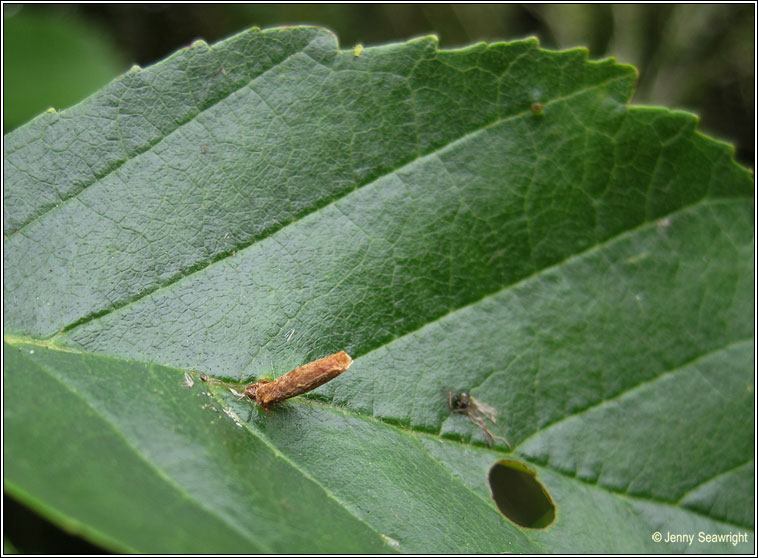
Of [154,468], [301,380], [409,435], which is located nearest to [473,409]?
[409,435]

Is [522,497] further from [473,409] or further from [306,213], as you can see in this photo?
[306,213]

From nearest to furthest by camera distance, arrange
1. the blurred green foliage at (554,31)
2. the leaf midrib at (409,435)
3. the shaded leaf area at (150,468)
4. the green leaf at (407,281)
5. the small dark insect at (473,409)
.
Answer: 1. the shaded leaf area at (150,468)
2. the leaf midrib at (409,435)
3. the green leaf at (407,281)
4. the small dark insect at (473,409)
5. the blurred green foliage at (554,31)

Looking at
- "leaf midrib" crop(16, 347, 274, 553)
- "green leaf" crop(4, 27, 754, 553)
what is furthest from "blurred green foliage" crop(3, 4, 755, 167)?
"leaf midrib" crop(16, 347, 274, 553)

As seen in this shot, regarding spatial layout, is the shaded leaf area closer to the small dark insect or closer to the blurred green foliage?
the small dark insect

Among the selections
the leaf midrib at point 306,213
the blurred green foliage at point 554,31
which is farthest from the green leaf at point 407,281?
the blurred green foliage at point 554,31

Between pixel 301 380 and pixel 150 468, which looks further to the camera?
pixel 301 380

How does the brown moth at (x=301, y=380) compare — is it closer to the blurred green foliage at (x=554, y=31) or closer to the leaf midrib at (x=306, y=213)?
the leaf midrib at (x=306, y=213)
